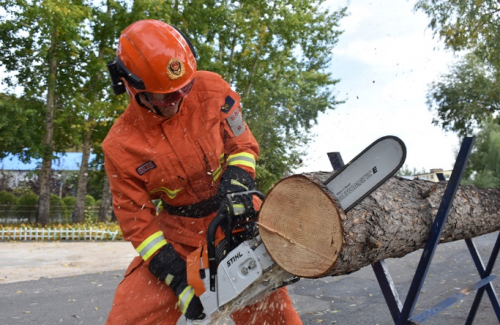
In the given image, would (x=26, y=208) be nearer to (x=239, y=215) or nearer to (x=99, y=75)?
(x=99, y=75)

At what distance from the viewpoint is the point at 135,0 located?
1404cm

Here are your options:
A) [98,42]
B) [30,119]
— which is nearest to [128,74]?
[30,119]

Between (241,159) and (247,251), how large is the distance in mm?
657

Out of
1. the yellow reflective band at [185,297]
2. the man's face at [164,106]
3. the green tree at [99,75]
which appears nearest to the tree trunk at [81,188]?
the green tree at [99,75]

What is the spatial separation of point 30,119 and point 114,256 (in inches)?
258

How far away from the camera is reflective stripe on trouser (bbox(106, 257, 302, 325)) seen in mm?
2264

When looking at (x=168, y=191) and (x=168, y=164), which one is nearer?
(x=168, y=164)

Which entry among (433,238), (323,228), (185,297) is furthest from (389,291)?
(185,297)

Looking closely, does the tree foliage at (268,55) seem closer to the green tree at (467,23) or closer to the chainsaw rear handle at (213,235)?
the green tree at (467,23)

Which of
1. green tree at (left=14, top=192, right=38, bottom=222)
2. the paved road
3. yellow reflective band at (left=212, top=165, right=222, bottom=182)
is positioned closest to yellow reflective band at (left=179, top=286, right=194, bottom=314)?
yellow reflective band at (left=212, top=165, right=222, bottom=182)

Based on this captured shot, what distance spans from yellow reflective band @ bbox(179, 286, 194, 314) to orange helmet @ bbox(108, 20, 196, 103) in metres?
0.93

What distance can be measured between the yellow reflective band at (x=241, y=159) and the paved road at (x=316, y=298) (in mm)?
2593

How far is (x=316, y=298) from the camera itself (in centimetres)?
542

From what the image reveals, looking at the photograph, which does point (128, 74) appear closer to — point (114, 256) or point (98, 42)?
point (114, 256)
